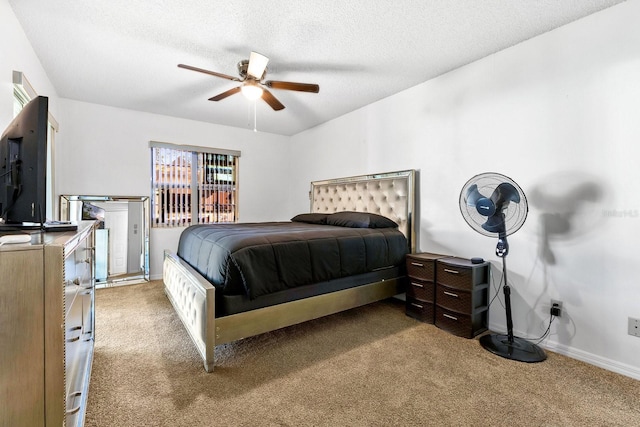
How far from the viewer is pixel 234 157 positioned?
16.5 ft

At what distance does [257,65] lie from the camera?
235cm

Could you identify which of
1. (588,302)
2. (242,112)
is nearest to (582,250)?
(588,302)

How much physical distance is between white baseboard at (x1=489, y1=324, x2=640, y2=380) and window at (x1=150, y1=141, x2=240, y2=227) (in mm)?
4485

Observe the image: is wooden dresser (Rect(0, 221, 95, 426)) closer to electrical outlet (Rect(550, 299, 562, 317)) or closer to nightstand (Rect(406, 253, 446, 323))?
nightstand (Rect(406, 253, 446, 323))

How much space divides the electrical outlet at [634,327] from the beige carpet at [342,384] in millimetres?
310

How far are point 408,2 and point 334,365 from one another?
2.58 m

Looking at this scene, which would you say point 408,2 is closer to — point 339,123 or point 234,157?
point 339,123

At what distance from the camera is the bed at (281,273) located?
197cm

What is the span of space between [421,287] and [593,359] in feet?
4.14

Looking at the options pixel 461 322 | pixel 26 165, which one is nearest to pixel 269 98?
pixel 26 165

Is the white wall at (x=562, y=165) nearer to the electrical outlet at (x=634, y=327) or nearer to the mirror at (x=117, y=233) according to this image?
the electrical outlet at (x=634, y=327)

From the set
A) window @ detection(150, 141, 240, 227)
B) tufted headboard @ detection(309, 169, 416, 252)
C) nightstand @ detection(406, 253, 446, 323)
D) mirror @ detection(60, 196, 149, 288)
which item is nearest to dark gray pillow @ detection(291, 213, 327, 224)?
tufted headboard @ detection(309, 169, 416, 252)

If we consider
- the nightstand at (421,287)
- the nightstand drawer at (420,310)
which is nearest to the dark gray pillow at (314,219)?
the nightstand at (421,287)

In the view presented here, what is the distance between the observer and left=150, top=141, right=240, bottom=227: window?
438cm
